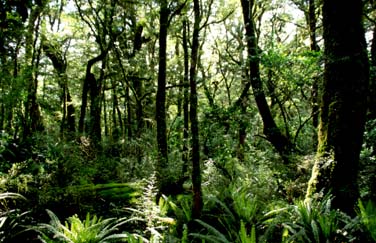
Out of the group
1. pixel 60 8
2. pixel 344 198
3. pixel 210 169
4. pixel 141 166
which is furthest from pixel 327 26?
pixel 60 8

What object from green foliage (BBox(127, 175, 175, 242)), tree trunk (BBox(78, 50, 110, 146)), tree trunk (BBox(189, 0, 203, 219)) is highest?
tree trunk (BBox(78, 50, 110, 146))

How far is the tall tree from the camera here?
19.0 ft

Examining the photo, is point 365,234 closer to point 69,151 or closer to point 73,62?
point 69,151

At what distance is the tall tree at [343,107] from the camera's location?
19.0ft

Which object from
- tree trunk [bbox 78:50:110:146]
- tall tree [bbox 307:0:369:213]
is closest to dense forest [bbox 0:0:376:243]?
tall tree [bbox 307:0:369:213]

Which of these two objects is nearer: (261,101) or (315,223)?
(315,223)

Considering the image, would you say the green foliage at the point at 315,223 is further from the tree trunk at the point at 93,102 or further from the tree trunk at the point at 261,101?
the tree trunk at the point at 93,102

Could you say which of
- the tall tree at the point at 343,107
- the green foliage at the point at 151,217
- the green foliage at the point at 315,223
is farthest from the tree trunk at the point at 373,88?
the green foliage at the point at 151,217

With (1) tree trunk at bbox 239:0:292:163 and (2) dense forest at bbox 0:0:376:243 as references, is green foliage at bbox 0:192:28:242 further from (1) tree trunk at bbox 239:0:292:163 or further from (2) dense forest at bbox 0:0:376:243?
(1) tree trunk at bbox 239:0:292:163

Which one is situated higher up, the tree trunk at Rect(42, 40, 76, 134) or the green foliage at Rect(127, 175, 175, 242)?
the tree trunk at Rect(42, 40, 76, 134)

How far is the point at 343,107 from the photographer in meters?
5.87

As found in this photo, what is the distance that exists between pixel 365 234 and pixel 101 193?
17.1ft

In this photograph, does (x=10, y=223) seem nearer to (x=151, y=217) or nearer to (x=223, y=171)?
(x=151, y=217)

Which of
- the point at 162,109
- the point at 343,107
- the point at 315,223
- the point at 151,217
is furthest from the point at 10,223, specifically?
the point at 162,109
